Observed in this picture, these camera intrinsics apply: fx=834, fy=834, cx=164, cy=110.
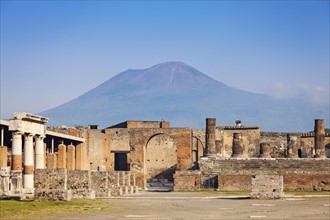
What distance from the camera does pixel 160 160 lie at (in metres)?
64.9

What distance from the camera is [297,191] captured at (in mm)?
40281

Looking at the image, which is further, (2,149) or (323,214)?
(2,149)

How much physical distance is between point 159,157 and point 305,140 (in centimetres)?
1275

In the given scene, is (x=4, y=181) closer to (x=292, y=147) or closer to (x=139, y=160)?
(x=139, y=160)

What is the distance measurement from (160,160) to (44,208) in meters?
40.2

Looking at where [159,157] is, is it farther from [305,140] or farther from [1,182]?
[1,182]

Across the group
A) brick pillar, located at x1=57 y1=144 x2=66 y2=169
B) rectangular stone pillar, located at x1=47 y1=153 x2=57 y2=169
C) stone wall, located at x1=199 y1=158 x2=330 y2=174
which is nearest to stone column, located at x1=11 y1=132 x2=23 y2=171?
rectangular stone pillar, located at x1=47 y1=153 x2=57 y2=169

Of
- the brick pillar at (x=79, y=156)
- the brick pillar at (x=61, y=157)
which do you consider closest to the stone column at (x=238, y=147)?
the brick pillar at (x=79, y=156)

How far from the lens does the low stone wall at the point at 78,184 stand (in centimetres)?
2850

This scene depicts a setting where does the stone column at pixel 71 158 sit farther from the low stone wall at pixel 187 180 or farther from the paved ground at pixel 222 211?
the paved ground at pixel 222 211

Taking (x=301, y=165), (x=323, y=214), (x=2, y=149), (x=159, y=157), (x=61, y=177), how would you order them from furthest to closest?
(x=159, y=157)
(x=301, y=165)
(x=2, y=149)
(x=61, y=177)
(x=323, y=214)

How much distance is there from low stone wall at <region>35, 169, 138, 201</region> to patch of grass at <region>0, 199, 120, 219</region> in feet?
2.75

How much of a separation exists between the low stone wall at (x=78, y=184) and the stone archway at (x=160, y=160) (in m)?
20.4

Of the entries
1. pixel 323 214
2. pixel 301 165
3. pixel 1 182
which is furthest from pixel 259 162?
pixel 323 214
